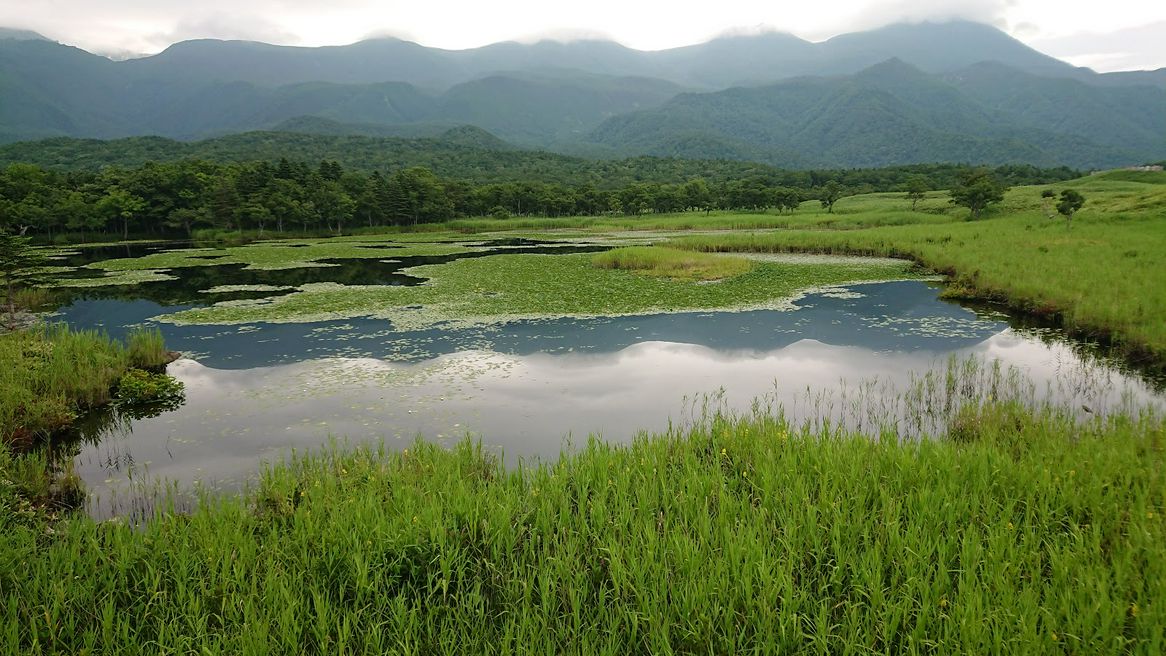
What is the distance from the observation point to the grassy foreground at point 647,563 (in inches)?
191

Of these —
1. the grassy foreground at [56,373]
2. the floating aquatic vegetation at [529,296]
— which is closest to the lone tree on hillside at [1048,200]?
the floating aquatic vegetation at [529,296]

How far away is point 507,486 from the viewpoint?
761 cm

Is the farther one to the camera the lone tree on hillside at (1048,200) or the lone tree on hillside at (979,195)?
the lone tree on hillside at (979,195)

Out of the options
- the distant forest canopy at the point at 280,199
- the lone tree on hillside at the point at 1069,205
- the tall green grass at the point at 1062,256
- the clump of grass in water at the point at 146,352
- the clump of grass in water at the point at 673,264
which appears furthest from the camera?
the distant forest canopy at the point at 280,199

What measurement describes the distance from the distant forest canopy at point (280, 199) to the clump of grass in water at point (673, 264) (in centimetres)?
4730

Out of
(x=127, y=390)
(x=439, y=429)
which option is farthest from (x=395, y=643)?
(x=127, y=390)

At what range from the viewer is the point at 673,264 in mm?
33750

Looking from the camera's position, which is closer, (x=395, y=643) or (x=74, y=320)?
(x=395, y=643)

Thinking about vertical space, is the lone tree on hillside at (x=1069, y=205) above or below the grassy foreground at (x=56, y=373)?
above

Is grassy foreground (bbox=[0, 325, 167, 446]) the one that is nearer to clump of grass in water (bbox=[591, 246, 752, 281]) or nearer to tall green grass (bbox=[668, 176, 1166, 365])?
clump of grass in water (bbox=[591, 246, 752, 281])

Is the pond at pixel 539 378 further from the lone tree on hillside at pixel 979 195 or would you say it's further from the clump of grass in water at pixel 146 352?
the lone tree on hillside at pixel 979 195

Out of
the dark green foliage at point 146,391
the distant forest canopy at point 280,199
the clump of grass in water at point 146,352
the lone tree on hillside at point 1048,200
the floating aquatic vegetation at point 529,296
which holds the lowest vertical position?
the dark green foliage at point 146,391

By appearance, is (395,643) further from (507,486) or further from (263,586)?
(507,486)

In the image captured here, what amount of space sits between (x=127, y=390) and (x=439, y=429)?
849cm
